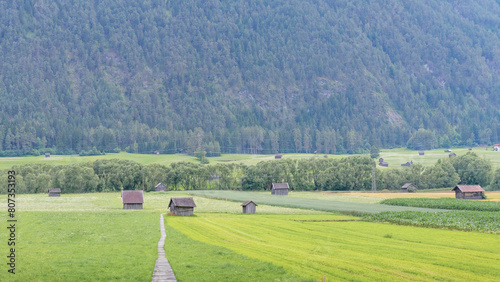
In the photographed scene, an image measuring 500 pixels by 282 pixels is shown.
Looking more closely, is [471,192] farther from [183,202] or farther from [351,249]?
[351,249]

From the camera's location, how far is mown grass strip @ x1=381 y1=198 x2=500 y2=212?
90812mm

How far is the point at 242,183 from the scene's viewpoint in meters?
174

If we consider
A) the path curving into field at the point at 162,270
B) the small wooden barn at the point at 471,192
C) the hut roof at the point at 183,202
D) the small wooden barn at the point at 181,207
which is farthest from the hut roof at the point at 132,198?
the small wooden barn at the point at 471,192

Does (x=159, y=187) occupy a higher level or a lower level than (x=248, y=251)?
higher

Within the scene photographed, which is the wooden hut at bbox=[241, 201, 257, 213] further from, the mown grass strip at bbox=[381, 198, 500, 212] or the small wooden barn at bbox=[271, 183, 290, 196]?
the small wooden barn at bbox=[271, 183, 290, 196]

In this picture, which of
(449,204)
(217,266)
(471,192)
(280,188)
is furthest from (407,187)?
(217,266)

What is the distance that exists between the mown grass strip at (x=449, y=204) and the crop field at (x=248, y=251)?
91.5 feet

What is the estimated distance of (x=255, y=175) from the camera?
569 feet

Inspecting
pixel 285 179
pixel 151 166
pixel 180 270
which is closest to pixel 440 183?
pixel 285 179

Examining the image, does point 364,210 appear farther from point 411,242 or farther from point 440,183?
point 440,183

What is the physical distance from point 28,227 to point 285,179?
120192 millimetres

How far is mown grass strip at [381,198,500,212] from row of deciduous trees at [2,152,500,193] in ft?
172

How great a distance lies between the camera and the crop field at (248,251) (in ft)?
112

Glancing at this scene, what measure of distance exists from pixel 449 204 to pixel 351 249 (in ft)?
192
